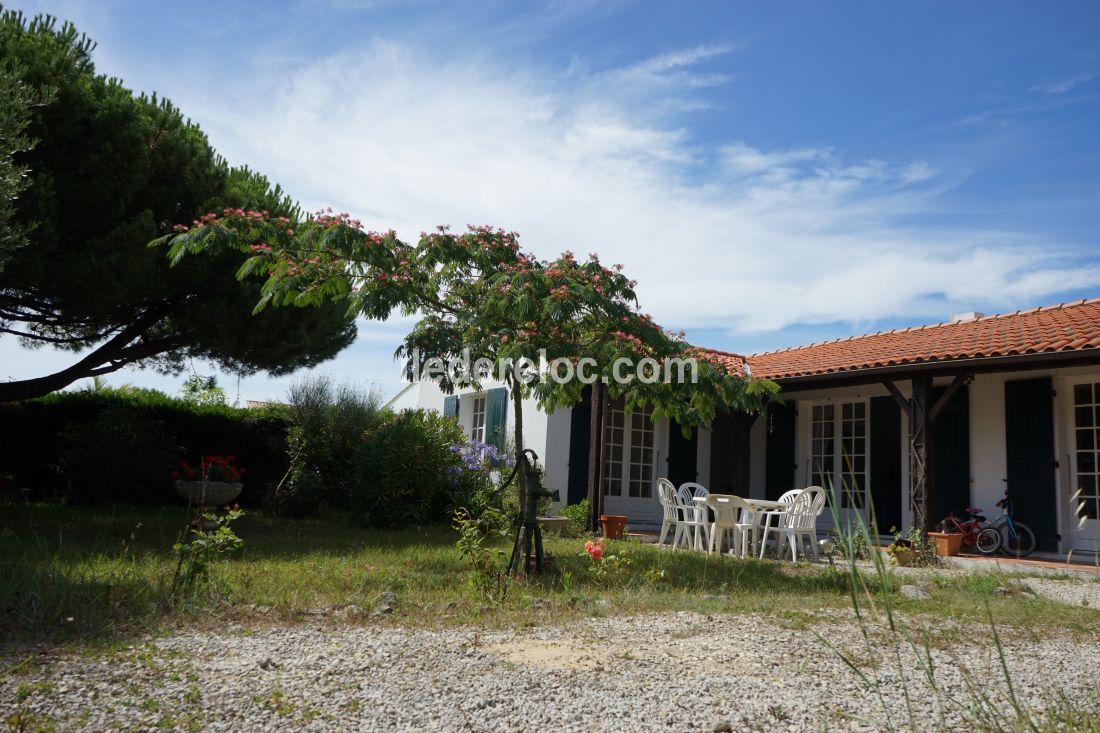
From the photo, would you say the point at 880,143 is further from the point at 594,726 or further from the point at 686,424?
the point at 594,726

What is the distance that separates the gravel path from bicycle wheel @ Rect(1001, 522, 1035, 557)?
5.15 m

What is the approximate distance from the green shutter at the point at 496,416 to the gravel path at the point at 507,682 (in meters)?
8.64

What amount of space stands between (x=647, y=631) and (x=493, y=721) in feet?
5.67

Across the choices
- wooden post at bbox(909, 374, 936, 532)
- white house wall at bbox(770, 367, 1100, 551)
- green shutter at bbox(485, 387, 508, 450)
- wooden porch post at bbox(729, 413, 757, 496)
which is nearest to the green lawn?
wooden post at bbox(909, 374, 936, 532)

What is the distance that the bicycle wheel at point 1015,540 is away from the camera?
861cm

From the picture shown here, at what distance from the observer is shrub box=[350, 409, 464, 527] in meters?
10.1

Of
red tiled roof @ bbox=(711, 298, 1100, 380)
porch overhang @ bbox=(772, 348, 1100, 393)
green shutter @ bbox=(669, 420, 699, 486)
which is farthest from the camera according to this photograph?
green shutter @ bbox=(669, 420, 699, 486)

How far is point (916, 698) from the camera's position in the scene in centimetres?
310

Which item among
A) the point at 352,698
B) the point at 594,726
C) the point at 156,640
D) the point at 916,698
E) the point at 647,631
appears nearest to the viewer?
the point at 594,726

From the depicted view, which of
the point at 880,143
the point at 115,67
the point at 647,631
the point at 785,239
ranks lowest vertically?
the point at 647,631

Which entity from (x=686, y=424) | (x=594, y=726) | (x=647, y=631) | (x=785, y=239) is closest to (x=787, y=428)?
(x=785, y=239)

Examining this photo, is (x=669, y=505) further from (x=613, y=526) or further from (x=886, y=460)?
(x=886, y=460)

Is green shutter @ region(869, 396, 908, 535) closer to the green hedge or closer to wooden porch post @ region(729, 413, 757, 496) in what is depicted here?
wooden porch post @ region(729, 413, 757, 496)

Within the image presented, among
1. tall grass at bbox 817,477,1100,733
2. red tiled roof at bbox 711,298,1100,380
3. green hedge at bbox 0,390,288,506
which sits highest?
red tiled roof at bbox 711,298,1100,380
